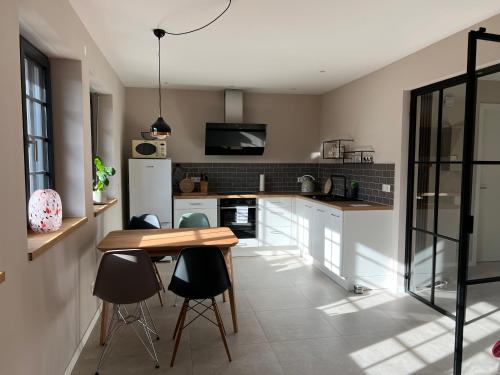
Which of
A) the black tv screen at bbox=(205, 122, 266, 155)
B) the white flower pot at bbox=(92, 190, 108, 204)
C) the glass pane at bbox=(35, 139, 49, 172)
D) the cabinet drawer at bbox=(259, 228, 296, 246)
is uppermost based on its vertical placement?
the black tv screen at bbox=(205, 122, 266, 155)

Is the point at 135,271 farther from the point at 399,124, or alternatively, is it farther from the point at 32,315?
the point at 399,124

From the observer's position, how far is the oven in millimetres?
5492

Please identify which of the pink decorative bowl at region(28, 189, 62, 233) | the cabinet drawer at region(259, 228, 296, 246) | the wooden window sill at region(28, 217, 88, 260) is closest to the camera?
the wooden window sill at region(28, 217, 88, 260)

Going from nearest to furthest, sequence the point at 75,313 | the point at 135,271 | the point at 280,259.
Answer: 1. the point at 135,271
2. the point at 75,313
3. the point at 280,259

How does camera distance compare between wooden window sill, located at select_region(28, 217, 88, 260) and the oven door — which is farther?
the oven door

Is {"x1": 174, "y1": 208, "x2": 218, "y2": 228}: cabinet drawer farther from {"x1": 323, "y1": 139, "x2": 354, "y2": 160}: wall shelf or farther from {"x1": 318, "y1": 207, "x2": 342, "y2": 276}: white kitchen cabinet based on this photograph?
{"x1": 323, "y1": 139, "x2": 354, "y2": 160}: wall shelf

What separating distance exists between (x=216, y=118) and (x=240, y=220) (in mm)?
1749

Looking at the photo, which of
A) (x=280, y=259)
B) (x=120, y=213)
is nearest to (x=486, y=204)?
(x=280, y=259)

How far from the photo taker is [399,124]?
13.1ft

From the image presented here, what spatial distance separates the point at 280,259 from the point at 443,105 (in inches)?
123

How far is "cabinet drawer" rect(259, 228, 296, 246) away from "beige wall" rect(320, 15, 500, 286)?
1.75 m

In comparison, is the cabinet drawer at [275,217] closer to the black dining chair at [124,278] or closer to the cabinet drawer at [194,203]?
the cabinet drawer at [194,203]

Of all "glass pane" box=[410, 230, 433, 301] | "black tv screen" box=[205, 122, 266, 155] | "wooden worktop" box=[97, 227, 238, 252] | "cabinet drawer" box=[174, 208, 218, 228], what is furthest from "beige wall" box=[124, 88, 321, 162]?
"glass pane" box=[410, 230, 433, 301]

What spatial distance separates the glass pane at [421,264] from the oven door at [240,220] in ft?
7.80
